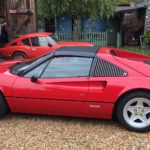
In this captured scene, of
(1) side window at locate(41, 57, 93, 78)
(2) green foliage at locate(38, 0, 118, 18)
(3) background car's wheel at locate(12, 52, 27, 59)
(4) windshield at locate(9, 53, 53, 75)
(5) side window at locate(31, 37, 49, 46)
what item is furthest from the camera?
(2) green foliage at locate(38, 0, 118, 18)

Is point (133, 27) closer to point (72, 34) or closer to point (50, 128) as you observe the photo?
point (72, 34)

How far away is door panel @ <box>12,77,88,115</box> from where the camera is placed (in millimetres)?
5266

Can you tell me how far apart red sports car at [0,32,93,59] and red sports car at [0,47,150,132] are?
6.73 metres

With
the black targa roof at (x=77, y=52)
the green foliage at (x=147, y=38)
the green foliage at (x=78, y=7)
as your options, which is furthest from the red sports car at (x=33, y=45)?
the green foliage at (x=147, y=38)

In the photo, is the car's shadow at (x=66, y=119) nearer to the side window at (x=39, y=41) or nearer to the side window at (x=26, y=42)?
the side window at (x=39, y=41)

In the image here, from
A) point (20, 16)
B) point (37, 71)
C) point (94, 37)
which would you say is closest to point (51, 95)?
point (37, 71)

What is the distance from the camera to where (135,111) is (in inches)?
205

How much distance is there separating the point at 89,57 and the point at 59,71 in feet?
1.84

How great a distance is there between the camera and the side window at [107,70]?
5258mm

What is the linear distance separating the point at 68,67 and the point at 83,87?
462mm

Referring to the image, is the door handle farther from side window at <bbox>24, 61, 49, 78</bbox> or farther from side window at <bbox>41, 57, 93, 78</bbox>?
side window at <bbox>24, 61, 49, 78</bbox>

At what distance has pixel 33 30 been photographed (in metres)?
16.3

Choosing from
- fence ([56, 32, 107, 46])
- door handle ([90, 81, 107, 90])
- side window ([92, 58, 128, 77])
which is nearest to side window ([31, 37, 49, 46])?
fence ([56, 32, 107, 46])

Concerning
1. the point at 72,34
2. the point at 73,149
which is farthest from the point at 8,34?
the point at 73,149
